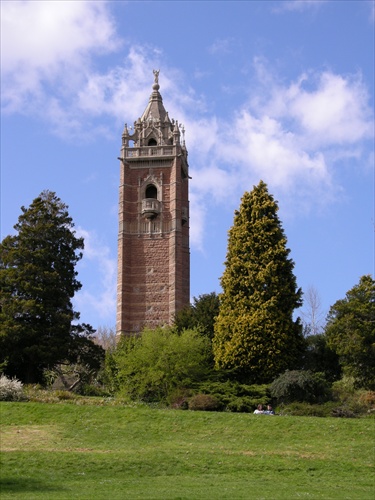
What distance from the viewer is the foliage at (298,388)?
31.2 meters

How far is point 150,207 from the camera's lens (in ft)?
185

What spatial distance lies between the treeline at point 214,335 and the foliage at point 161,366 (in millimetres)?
55

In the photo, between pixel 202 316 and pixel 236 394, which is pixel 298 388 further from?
pixel 202 316

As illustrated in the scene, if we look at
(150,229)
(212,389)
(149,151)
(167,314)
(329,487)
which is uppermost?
(149,151)

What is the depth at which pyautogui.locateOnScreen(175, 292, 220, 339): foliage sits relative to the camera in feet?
133

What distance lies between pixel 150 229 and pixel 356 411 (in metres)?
29.8

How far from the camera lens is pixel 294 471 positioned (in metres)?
20.1

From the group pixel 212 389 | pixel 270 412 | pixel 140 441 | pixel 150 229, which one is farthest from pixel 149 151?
pixel 140 441

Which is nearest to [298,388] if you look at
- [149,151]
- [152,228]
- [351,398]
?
[351,398]

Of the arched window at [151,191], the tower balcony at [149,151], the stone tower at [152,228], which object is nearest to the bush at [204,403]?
the stone tower at [152,228]

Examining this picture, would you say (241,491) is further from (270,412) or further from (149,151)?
(149,151)

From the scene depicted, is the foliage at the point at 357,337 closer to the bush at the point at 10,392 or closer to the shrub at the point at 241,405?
the shrub at the point at 241,405

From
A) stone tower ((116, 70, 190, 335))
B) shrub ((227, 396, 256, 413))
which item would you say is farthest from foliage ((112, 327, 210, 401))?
stone tower ((116, 70, 190, 335))

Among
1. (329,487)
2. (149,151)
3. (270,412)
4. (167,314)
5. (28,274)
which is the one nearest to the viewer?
(329,487)
